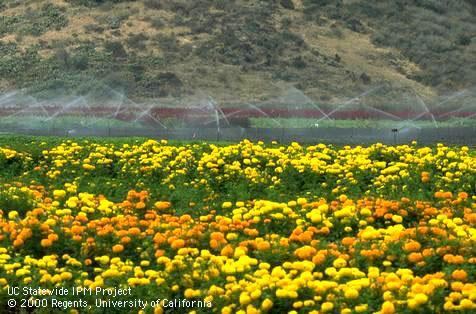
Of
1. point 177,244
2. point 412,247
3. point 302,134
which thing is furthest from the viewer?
point 302,134

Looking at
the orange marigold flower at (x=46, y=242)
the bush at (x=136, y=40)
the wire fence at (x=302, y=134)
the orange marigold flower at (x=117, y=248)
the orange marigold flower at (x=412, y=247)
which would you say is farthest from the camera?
the bush at (x=136, y=40)

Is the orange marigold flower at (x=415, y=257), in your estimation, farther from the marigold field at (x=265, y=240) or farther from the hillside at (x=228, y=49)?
the hillside at (x=228, y=49)

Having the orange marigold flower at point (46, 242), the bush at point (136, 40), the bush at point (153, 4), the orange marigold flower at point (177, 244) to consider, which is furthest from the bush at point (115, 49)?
the orange marigold flower at point (177, 244)

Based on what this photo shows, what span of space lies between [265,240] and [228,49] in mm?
55249

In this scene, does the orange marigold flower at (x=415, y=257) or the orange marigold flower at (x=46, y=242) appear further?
the orange marigold flower at (x=46, y=242)

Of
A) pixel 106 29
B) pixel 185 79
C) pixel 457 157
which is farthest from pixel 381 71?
pixel 457 157

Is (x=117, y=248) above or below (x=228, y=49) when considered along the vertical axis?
above

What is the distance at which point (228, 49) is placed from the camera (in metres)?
64.8

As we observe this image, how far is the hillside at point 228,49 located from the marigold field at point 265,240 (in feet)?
136

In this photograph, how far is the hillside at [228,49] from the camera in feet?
196

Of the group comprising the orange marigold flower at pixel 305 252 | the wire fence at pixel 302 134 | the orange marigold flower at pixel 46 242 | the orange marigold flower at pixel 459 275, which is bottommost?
the wire fence at pixel 302 134

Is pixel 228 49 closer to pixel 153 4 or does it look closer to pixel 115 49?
pixel 115 49

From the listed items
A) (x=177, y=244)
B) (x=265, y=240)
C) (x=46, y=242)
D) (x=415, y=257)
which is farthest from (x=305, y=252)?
(x=46, y=242)

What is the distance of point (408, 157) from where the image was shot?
17.3 metres
